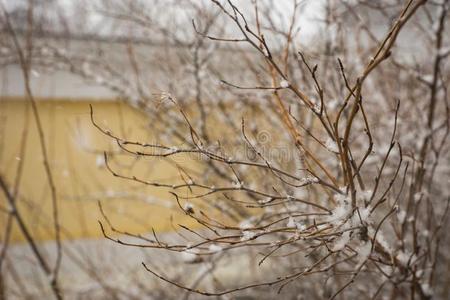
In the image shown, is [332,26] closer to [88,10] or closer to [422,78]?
[422,78]

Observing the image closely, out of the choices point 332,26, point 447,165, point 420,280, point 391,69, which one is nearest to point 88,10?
point 332,26

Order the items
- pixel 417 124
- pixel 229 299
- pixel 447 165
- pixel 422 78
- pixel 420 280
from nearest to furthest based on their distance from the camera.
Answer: pixel 420 280
pixel 422 78
pixel 229 299
pixel 417 124
pixel 447 165

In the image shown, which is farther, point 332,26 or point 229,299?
point 332,26

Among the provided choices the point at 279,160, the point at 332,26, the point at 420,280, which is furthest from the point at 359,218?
the point at 332,26

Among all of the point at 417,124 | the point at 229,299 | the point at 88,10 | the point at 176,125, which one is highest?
the point at 88,10

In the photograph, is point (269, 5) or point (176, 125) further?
point (176, 125)

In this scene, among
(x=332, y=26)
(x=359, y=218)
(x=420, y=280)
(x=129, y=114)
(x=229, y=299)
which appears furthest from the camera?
(x=129, y=114)

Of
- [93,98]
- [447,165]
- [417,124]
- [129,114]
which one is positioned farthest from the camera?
[129,114]

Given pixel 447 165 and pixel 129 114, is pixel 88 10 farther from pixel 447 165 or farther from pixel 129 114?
pixel 447 165

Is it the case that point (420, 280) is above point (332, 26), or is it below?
below

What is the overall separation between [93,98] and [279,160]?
5726mm

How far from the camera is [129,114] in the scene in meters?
9.27

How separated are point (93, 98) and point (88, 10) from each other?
3.01 metres

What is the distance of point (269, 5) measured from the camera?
417cm
